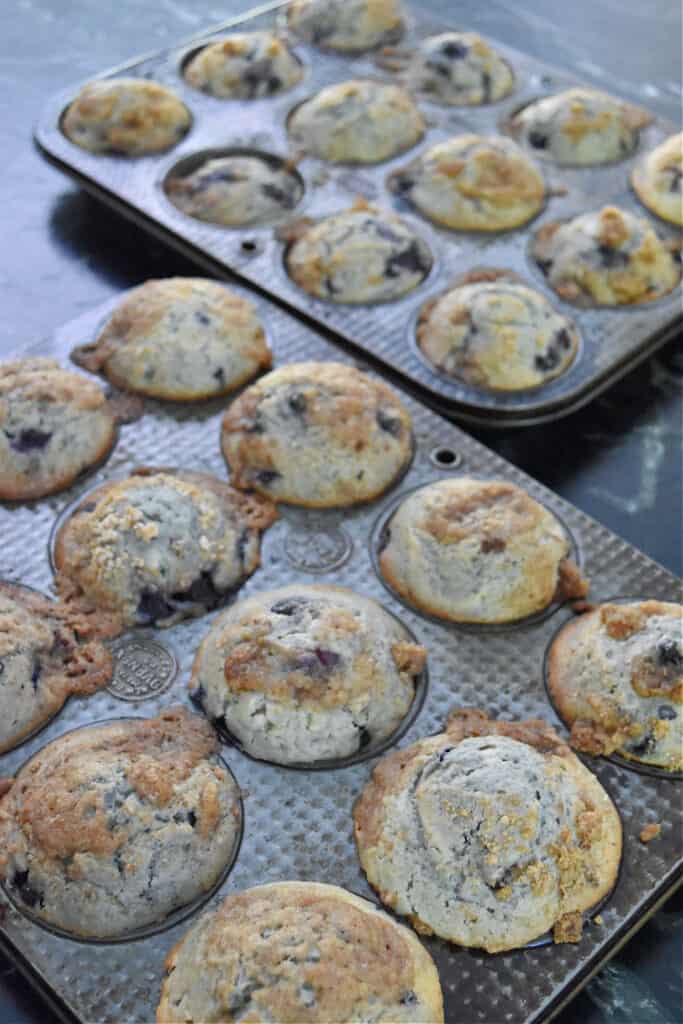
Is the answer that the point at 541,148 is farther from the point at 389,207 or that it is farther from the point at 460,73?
the point at 389,207

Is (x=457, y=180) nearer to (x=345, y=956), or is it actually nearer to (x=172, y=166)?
(x=172, y=166)

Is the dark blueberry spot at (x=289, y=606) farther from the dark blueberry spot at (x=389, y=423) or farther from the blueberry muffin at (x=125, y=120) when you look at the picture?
the blueberry muffin at (x=125, y=120)

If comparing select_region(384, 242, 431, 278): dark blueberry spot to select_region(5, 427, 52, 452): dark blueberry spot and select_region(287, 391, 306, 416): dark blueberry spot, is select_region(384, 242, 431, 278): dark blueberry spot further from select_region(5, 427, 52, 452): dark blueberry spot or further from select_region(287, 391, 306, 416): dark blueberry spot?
select_region(5, 427, 52, 452): dark blueberry spot

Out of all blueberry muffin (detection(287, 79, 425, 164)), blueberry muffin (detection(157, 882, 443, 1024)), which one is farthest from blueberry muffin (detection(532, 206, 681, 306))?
blueberry muffin (detection(157, 882, 443, 1024))

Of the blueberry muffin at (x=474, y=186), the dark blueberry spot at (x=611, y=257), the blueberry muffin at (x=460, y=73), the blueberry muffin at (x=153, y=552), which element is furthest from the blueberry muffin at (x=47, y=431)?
the blueberry muffin at (x=460, y=73)

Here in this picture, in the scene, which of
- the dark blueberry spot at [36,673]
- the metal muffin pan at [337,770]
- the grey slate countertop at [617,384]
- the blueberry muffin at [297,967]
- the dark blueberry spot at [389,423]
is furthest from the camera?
the dark blueberry spot at [389,423]

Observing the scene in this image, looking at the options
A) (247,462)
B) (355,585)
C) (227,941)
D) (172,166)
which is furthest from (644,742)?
(172,166)
